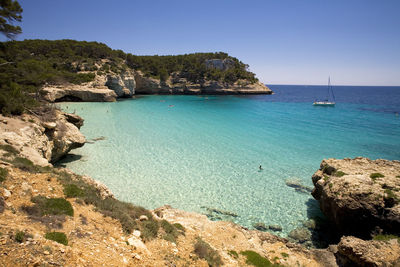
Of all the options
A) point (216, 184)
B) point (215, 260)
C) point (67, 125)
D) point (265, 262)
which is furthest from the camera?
point (67, 125)

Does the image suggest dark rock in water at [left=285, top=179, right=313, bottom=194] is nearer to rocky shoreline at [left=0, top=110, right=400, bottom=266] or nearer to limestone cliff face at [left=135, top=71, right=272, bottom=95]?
rocky shoreline at [left=0, top=110, right=400, bottom=266]

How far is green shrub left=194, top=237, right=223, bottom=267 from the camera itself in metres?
6.10

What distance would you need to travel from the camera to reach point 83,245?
491cm

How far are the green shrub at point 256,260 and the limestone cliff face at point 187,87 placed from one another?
7039 cm

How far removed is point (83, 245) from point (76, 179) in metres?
4.19

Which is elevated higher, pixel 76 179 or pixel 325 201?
pixel 76 179

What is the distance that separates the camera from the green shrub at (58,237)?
4.59m

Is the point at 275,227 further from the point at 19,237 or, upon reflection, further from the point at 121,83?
the point at 121,83

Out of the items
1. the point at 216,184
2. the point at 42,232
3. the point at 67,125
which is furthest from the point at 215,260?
the point at 67,125

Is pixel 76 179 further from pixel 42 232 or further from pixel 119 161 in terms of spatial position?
pixel 119 161

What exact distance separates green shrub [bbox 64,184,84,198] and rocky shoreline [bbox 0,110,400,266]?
16 cm

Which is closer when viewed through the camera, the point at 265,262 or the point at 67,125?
the point at 265,262

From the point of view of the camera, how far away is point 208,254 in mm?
6367

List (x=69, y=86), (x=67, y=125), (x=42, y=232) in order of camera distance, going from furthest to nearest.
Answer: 1. (x=69, y=86)
2. (x=67, y=125)
3. (x=42, y=232)
